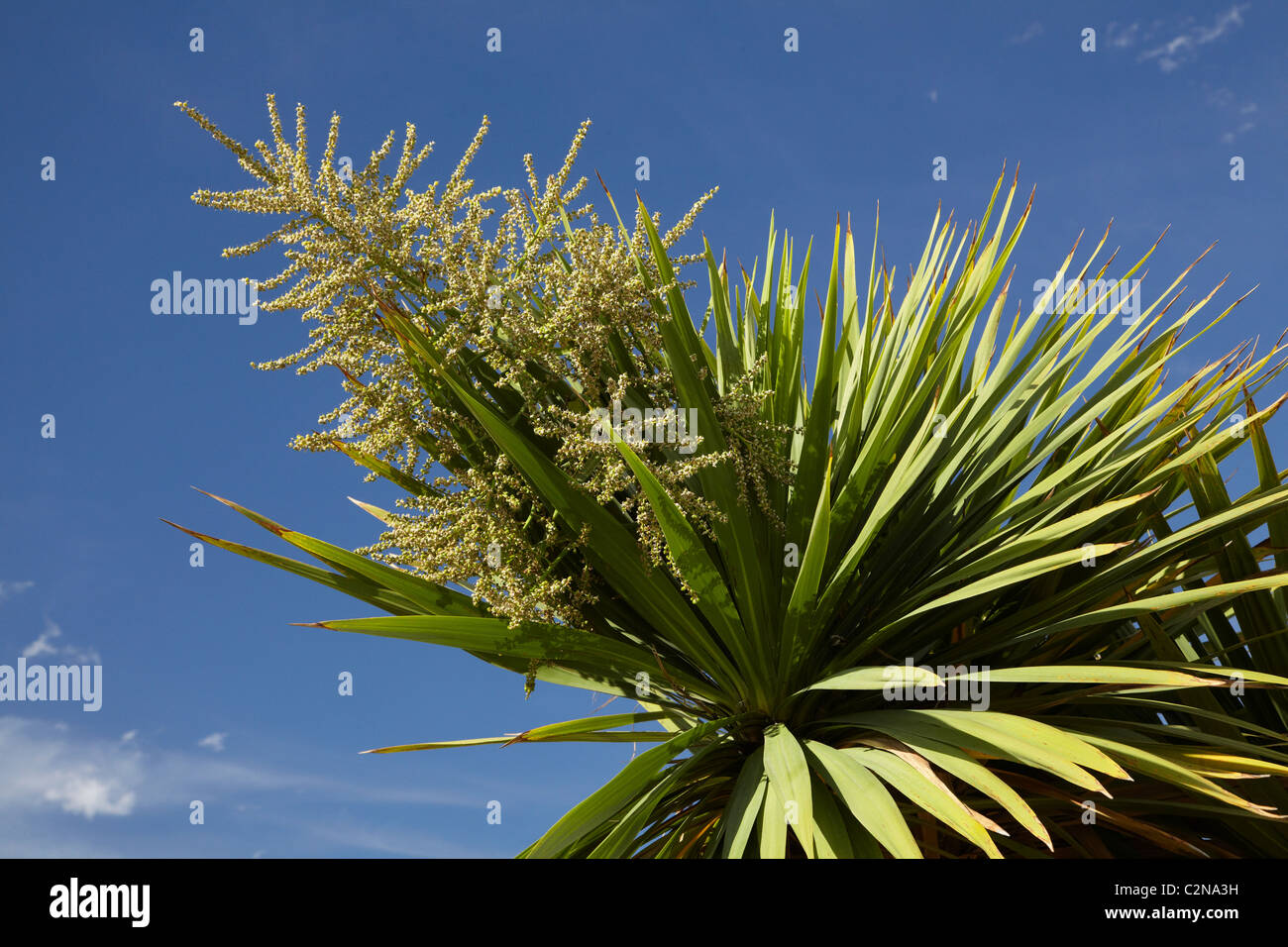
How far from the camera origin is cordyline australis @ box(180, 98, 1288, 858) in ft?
7.49

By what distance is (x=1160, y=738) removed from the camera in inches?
108

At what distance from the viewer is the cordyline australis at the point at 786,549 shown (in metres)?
2.28

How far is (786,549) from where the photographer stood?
9.14 feet

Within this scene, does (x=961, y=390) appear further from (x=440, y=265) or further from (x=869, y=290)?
(x=440, y=265)
